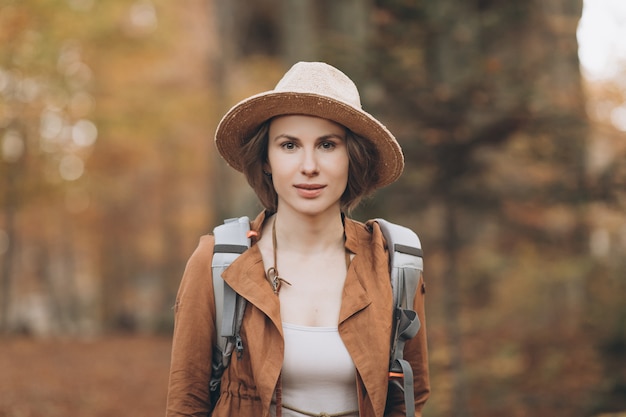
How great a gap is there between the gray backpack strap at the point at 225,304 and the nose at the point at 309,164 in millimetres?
367

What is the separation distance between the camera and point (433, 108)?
637 centimetres

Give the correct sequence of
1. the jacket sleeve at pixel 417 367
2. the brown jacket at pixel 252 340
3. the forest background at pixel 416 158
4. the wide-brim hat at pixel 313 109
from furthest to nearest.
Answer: the forest background at pixel 416 158 < the jacket sleeve at pixel 417 367 < the wide-brim hat at pixel 313 109 < the brown jacket at pixel 252 340

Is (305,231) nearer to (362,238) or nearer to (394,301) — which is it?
(362,238)

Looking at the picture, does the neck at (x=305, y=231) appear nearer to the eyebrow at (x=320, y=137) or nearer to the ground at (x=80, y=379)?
the eyebrow at (x=320, y=137)

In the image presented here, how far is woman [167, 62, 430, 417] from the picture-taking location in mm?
2539

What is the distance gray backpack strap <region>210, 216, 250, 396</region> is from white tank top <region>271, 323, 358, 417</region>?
0.60 feet

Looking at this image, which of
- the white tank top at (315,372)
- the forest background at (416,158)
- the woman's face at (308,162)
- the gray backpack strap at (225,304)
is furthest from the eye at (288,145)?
the forest background at (416,158)

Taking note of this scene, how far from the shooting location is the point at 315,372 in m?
2.53

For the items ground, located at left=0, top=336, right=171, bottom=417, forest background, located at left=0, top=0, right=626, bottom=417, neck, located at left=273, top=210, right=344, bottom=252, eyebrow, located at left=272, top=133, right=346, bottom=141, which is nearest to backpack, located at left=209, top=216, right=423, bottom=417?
neck, located at left=273, top=210, right=344, bottom=252

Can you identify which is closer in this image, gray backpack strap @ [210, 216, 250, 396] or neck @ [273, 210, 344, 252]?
gray backpack strap @ [210, 216, 250, 396]

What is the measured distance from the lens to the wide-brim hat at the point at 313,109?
8.56 ft

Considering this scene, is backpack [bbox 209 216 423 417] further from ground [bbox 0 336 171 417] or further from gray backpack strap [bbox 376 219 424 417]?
ground [bbox 0 336 171 417]

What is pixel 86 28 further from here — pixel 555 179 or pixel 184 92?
pixel 555 179

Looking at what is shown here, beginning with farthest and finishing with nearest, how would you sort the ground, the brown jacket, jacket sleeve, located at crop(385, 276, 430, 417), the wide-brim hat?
the ground → jacket sleeve, located at crop(385, 276, 430, 417) → the wide-brim hat → the brown jacket
